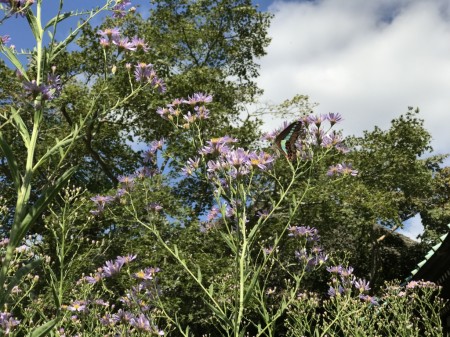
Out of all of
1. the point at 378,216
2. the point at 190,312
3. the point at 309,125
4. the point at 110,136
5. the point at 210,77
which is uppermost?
the point at 210,77

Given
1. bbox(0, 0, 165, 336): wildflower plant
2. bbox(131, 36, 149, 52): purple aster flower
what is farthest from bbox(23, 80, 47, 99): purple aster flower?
bbox(131, 36, 149, 52): purple aster flower

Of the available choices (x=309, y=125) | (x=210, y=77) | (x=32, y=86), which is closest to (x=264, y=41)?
(x=210, y=77)

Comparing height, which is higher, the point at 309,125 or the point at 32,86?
the point at 309,125

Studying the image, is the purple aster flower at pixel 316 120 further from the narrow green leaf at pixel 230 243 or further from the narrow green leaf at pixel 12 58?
the narrow green leaf at pixel 12 58

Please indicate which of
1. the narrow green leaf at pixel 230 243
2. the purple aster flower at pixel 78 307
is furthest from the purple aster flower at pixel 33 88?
the purple aster flower at pixel 78 307

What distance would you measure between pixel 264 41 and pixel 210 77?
123 inches

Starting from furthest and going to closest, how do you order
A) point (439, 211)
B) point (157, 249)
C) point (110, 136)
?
point (439, 211) → point (110, 136) → point (157, 249)

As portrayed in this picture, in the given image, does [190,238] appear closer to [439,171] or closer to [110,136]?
[110,136]

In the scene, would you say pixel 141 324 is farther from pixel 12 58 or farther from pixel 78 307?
pixel 12 58

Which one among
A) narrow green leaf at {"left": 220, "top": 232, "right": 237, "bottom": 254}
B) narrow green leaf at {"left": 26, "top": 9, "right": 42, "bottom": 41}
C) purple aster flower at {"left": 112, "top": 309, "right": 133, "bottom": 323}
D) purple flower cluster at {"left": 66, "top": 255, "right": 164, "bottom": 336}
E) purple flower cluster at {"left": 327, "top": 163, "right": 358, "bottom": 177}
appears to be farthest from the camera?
purple flower cluster at {"left": 327, "top": 163, "right": 358, "bottom": 177}

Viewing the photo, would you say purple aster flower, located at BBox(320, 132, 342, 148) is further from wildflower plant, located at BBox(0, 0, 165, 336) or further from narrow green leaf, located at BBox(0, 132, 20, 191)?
narrow green leaf, located at BBox(0, 132, 20, 191)

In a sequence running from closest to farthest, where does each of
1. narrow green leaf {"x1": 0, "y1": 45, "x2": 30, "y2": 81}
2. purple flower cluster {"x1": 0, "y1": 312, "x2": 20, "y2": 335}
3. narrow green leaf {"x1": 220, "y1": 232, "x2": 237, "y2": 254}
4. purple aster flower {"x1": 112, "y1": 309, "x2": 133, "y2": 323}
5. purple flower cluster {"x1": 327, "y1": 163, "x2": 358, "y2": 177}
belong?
1. narrow green leaf {"x1": 0, "y1": 45, "x2": 30, "y2": 81}
2. narrow green leaf {"x1": 220, "y1": 232, "x2": 237, "y2": 254}
3. purple flower cluster {"x1": 0, "y1": 312, "x2": 20, "y2": 335}
4. purple aster flower {"x1": 112, "y1": 309, "x2": 133, "y2": 323}
5. purple flower cluster {"x1": 327, "y1": 163, "x2": 358, "y2": 177}

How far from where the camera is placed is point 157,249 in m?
10.5

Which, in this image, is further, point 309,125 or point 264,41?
point 264,41
